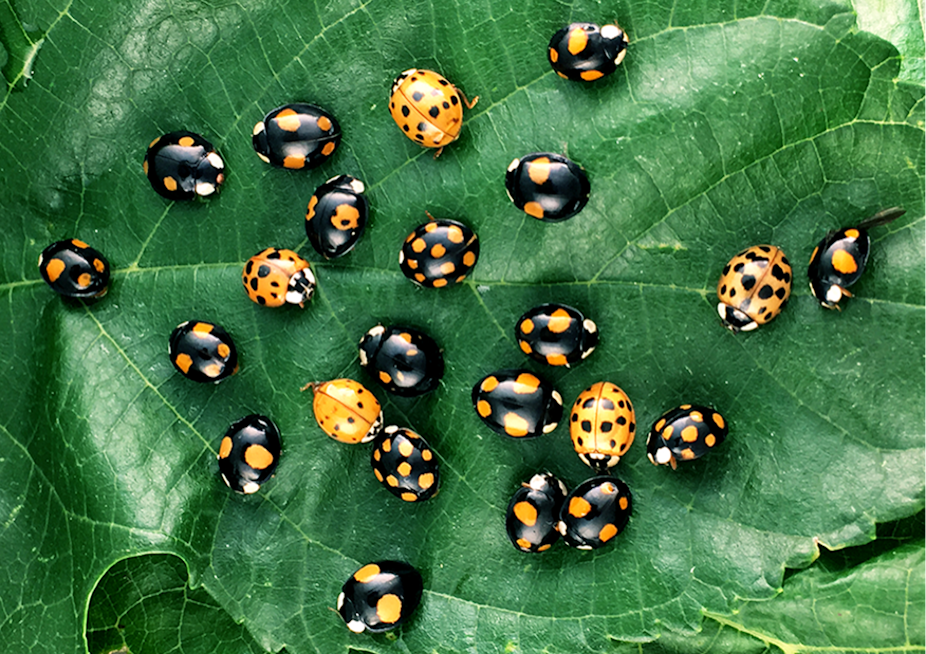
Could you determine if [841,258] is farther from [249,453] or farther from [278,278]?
[249,453]

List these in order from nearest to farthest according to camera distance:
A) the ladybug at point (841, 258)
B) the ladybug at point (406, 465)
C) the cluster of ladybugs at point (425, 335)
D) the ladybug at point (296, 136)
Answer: the ladybug at point (841, 258) < the cluster of ladybugs at point (425, 335) < the ladybug at point (296, 136) < the ladybug at point (406, 465)

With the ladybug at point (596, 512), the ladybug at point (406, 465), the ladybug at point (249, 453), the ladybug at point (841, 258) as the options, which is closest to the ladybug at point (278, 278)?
the ladybug at point (249, 453)

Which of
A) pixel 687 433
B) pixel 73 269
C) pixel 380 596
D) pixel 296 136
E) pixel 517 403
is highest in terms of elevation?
pixel 296 136

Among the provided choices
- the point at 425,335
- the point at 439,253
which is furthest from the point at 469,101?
the point at 425,335

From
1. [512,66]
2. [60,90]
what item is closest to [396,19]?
[512,66]

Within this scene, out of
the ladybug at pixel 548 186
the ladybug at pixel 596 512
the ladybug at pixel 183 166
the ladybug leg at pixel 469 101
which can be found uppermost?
the ladybug at pixel 183 166

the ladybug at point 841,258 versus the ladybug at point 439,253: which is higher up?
the ladybug at point 439,253

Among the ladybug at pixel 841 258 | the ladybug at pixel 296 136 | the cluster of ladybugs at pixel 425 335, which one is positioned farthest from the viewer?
A: the ladybug at pixel 296 136

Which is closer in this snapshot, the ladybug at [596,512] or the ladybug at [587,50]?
the ladybug at [587,50]

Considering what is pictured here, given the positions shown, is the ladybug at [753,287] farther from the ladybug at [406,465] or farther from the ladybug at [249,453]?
the ladybug at [249,453]
